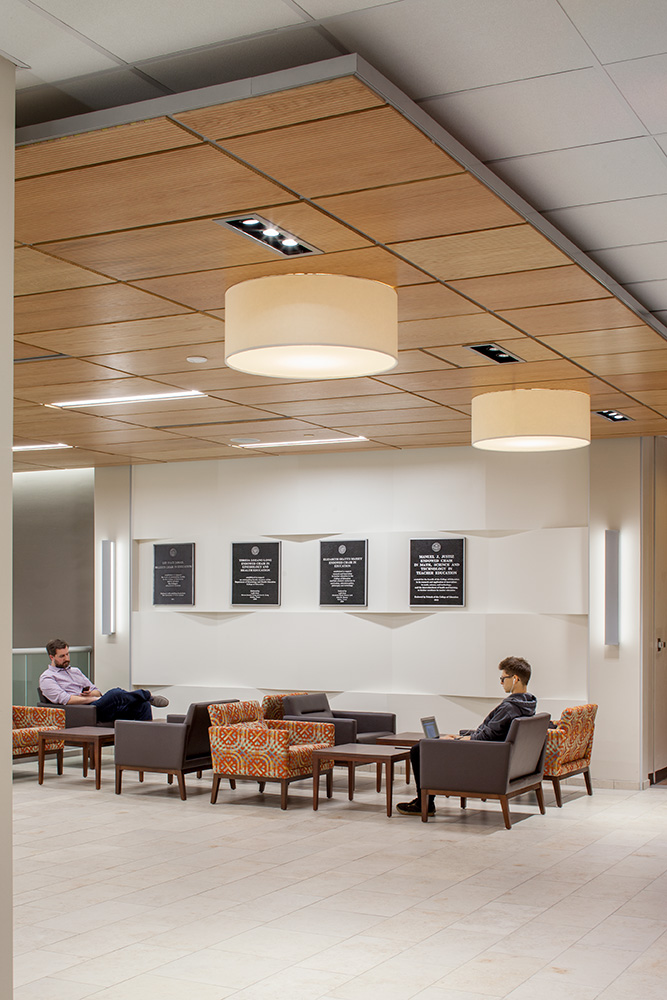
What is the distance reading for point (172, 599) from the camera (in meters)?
14.4

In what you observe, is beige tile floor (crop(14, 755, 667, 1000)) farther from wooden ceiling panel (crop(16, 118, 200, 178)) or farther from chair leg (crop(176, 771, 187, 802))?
wooden ceiling panel (crop(16, 118, 200, 178))

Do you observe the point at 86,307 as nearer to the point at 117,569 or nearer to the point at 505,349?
the point at 505,349

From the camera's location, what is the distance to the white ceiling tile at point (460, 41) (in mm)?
3582

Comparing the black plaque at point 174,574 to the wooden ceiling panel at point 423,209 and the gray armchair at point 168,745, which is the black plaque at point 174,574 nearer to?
the gray armchair at point 168,745

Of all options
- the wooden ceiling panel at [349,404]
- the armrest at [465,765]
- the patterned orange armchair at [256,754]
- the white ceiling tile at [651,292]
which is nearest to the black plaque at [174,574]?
the patterned orange armchair at [256,754]

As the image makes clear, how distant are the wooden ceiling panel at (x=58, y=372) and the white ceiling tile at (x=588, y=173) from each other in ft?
13.7

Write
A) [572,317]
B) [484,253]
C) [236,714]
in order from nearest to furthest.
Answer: [484,253] → [572,317] → [236,714]

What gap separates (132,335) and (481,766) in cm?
461

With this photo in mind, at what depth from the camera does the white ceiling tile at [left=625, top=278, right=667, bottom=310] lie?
6.77m

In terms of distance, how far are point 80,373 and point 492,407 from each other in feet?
10.9

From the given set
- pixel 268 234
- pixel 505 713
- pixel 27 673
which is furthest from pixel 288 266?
pixel 27 673

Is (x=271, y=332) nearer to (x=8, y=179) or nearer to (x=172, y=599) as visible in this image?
(x=8, y=179)

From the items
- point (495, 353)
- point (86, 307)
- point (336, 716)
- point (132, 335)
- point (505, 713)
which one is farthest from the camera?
point (336, 716)

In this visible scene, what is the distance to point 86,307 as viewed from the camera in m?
6.75
